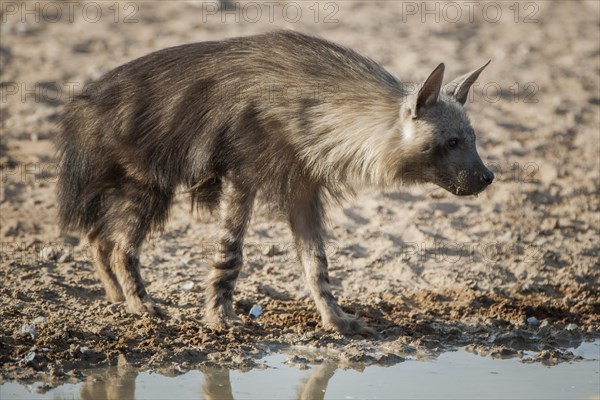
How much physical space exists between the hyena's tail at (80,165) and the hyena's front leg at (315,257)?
105 cm

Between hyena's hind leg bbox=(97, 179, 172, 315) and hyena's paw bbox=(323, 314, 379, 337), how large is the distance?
91 cm

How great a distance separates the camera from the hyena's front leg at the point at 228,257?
5.98m

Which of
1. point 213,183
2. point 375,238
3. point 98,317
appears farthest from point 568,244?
point 98,317

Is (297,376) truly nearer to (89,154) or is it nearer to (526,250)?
(89,154)

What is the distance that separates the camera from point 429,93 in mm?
5695

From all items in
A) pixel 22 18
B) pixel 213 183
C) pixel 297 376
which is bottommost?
pixel 297 376

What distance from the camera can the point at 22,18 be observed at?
11078 mm

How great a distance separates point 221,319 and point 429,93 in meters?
1.54

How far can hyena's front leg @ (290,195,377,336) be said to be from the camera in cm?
612

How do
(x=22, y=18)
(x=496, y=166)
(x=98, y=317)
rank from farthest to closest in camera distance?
(x=22, y=18) < (x=496, y=166) < (x=98, y=317)

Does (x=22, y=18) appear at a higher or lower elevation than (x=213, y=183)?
higher

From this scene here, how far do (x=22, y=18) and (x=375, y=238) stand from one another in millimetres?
5089

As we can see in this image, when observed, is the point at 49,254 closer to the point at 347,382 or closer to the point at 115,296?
the point at 115,296

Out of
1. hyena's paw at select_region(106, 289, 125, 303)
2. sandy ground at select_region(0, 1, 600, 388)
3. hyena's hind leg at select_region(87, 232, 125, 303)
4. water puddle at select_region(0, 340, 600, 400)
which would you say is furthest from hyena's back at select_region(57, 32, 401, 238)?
water puddle at select_region(0, 340, 600, 400)
